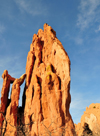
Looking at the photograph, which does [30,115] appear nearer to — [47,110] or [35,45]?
[47,110]

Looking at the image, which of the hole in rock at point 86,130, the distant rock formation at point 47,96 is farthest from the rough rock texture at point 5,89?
the hole in rock at point 86,130

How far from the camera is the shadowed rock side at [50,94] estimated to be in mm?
29188

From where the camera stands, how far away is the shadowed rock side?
2919 cm

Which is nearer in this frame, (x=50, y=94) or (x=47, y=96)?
(x=50, y=94)

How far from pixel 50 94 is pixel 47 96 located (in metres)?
0.82

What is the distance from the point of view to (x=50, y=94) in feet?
103

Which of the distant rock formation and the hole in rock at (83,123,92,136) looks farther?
the hole in rock at (83,123,92,136)

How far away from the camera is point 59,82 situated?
108ft

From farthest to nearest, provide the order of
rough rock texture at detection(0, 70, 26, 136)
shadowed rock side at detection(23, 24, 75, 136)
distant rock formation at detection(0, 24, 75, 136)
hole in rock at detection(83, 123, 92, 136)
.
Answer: hole in rock at detection(83, 123, 92, 136) → rough rock texture at detection(0, 70, 26, 136) → distant rock formation at detection(0, 24, 75, 136) → shadowed rock side at detection(23, 24, 75, 136)

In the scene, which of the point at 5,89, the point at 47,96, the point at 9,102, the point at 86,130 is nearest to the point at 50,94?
the point at 47,96

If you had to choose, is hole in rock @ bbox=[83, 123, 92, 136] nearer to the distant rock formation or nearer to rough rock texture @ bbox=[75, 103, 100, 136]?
rough rock texture @ bbox=[75, 103, 100, 136]

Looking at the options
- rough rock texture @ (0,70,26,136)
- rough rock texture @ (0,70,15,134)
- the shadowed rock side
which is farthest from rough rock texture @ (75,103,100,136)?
rough rock texture @ (0,70,15,134)

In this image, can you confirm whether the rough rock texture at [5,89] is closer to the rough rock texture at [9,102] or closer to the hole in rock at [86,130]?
the rough rock texture at [9,102]

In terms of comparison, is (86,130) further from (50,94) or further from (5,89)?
(5,89)
